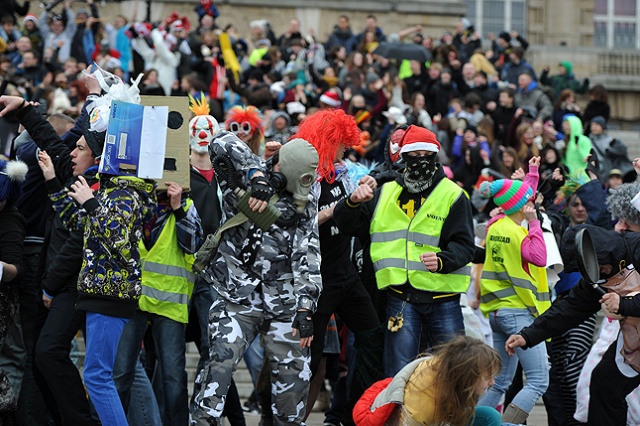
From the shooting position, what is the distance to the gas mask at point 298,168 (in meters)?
7.19

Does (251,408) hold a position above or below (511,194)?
below

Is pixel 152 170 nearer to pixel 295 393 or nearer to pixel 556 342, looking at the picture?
pixel 295 393

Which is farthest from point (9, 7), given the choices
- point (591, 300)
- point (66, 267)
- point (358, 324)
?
point (591, 300)

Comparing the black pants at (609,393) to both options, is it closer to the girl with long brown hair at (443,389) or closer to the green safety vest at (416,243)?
the girl with long brown hair at (443,389)

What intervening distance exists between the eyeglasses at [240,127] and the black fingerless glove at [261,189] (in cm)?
197

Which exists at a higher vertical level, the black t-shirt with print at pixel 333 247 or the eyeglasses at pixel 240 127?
the eyeglasses at pixel 240 127

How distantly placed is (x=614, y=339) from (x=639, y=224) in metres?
0.77

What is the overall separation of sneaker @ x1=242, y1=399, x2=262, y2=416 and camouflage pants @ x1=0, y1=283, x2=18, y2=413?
2.55 metres

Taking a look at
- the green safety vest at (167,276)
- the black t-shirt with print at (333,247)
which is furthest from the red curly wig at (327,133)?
the green safety vest at (167,276)

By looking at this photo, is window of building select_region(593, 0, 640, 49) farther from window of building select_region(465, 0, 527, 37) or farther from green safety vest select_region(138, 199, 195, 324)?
green safety vest select_region(138, 199, 195, 324)

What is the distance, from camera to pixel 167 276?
786 centimetres

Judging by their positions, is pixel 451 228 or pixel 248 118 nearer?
pixel 451 228

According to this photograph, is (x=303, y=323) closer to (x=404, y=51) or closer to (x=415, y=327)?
(x=415, y=327)

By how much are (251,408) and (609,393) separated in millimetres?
3772
